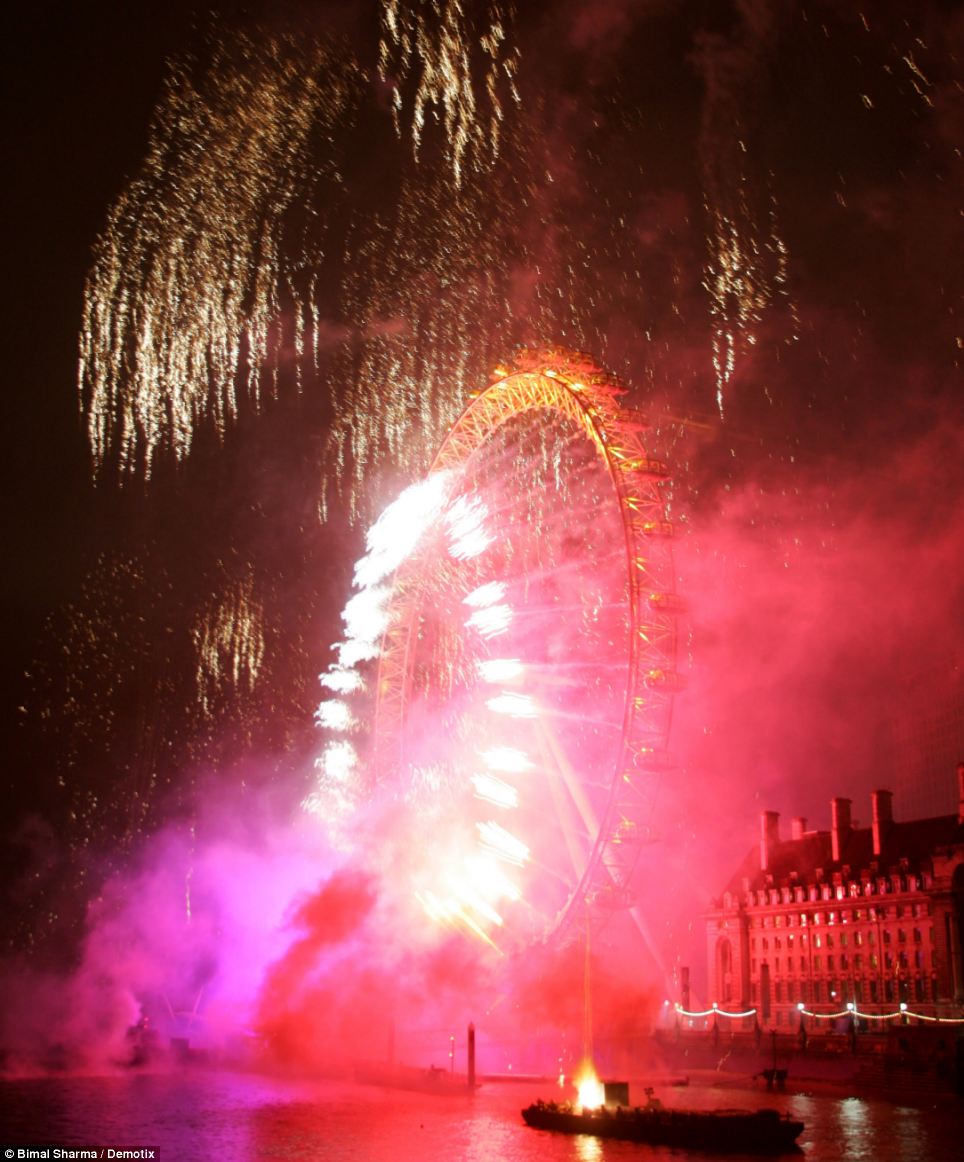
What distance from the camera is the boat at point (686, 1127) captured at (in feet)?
→ 114

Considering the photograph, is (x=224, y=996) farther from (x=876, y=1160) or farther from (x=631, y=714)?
(x=876, y=1160)

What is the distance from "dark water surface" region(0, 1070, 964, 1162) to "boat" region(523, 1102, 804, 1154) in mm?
468

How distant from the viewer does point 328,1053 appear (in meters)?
61.3

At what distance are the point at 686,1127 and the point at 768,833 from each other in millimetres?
79133

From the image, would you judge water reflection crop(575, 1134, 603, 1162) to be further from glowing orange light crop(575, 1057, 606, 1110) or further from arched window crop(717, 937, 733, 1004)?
arched window crop(717, 937, 733, 1004)

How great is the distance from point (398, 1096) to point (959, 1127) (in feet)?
64.8

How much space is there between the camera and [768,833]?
11238 centimetres

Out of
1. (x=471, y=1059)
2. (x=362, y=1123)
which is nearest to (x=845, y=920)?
(x=471, y=1059)

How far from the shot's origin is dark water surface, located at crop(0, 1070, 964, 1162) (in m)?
34.0

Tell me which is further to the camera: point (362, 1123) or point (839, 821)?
point (839, 821)

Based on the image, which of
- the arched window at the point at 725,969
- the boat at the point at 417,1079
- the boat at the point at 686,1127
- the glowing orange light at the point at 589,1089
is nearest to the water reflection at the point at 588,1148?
the boat at the point at 686,1127

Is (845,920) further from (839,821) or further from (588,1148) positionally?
(588,1148)

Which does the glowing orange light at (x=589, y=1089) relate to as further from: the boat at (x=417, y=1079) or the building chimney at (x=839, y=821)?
the building chimney at (x=839, y=821)

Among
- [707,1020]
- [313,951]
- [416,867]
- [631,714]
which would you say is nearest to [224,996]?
[313,951]
